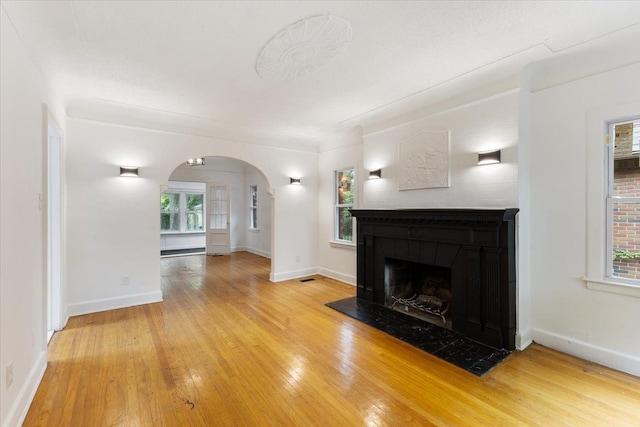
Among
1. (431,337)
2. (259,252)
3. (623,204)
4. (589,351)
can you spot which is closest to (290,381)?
(431,337)

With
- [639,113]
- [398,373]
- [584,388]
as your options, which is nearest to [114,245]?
[398,373]

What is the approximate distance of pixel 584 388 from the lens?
2.24m

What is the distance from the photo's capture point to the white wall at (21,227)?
1742 millimetres

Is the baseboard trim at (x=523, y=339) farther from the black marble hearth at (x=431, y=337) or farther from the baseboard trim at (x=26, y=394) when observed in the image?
the baseboard trim at (x=26, y=394)

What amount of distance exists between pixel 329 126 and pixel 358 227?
176 centimetres

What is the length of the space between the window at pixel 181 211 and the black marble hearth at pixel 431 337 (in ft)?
27.4

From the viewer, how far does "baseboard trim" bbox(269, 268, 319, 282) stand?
5.51m

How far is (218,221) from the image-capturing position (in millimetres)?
9023

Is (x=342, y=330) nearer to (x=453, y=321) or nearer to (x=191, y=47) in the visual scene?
(x=453, y=321)

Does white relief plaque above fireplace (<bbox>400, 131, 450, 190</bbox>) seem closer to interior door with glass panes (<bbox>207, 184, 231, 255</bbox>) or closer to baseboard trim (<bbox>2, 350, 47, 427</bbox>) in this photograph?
baseboard trim (<bbox>2, 350, 47, 427</bbox>)

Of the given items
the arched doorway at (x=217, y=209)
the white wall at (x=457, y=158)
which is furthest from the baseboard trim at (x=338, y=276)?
the arched doorway at (x=217, y=209)

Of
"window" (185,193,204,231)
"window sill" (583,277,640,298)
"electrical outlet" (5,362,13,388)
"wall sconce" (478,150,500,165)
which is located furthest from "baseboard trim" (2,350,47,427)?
"window" (185,193,204,231)

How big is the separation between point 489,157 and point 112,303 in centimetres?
502

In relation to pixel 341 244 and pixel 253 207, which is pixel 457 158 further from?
pixel 253 207
